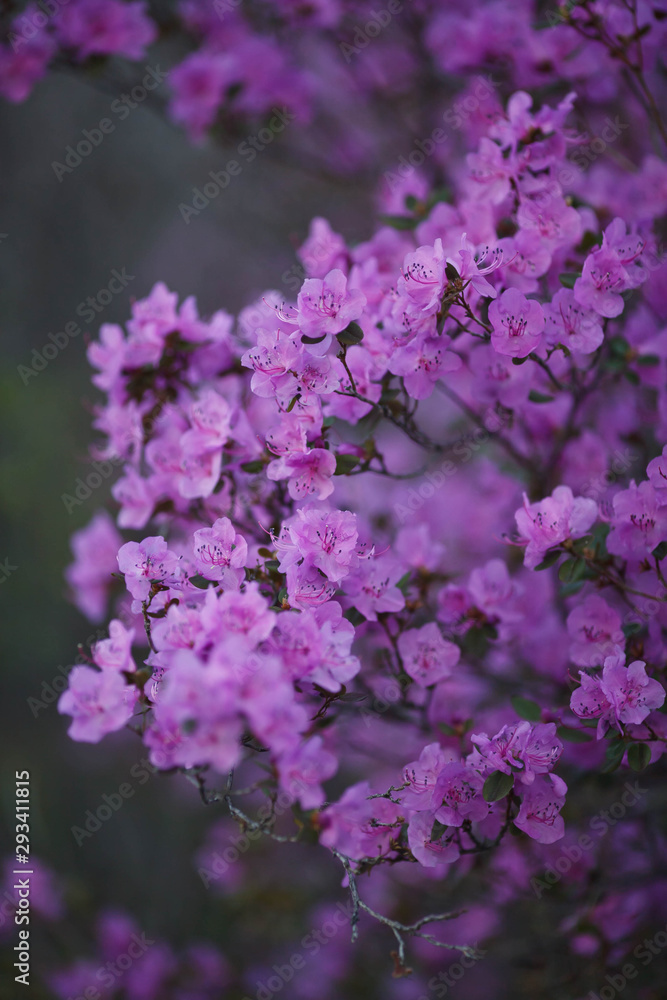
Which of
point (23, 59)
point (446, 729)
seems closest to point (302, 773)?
point (446, 729)

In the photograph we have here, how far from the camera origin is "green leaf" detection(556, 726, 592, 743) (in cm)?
133

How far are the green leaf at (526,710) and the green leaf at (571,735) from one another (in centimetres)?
5

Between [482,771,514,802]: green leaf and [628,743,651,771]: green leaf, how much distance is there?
230mm

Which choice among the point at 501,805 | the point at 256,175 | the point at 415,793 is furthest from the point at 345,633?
the point at 256,175

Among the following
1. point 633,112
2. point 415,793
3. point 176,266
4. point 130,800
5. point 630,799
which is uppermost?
point 415,793

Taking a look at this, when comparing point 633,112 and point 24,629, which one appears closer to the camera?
point 633,112

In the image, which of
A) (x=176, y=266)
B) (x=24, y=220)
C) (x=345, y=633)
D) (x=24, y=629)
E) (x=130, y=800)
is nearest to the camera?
(x=345, y=633)

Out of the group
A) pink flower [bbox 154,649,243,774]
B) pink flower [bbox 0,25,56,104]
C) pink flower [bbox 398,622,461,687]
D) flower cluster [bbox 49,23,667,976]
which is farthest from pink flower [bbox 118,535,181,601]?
pink flower [bbox 0,25,56,104]

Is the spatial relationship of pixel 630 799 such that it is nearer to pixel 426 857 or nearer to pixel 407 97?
pixel 426 857

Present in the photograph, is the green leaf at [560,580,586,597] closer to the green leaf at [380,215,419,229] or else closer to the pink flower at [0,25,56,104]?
the green leaf at [380,215,419,229]

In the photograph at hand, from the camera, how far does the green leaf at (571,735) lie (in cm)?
133

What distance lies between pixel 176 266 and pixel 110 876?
3.88 meters

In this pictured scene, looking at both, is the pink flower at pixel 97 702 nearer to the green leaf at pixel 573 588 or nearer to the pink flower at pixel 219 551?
the pink flower at pixel 219 551

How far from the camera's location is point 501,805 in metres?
1.30
